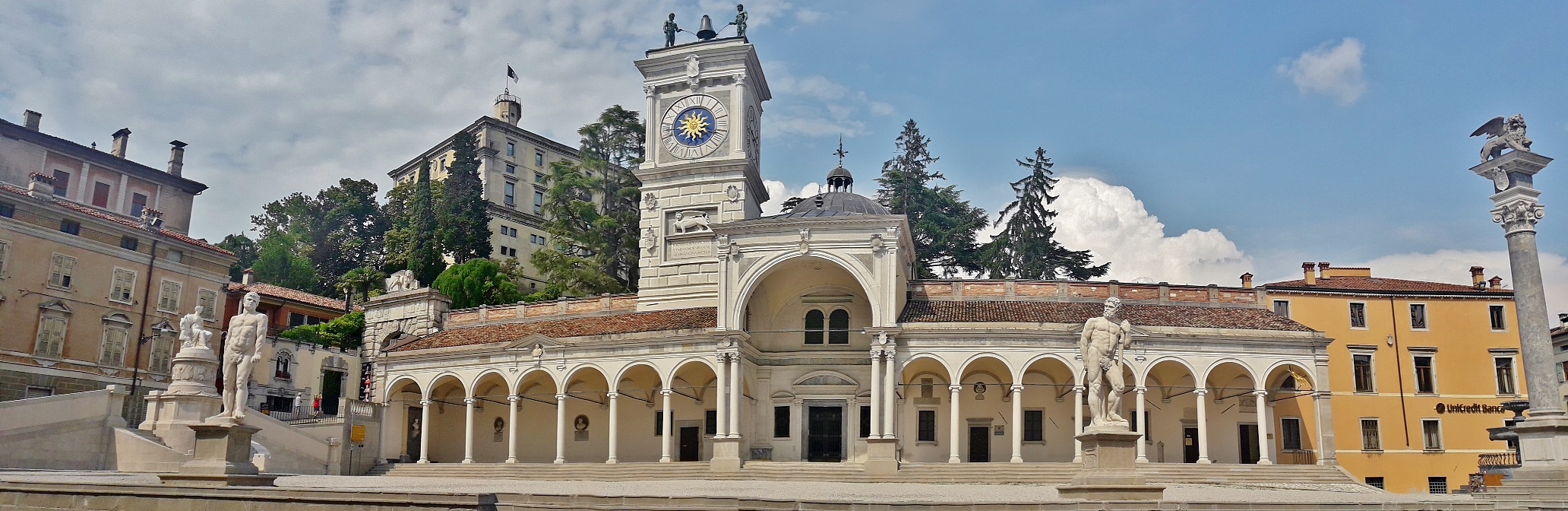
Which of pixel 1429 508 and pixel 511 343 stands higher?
pixel 511 343

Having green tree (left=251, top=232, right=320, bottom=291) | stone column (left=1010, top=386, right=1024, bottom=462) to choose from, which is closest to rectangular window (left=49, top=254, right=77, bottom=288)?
green tree (left=251, top=232, right=320, bottom=291)

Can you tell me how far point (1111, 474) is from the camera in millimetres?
13062

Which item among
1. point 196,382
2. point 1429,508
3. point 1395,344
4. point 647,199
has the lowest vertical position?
point 1429,508

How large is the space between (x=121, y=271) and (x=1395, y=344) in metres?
43.6

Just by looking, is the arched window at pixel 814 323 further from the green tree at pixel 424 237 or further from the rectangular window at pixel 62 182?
the rectangular window at pixel 62 182

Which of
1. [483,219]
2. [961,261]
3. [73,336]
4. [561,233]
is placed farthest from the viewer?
[483,219]

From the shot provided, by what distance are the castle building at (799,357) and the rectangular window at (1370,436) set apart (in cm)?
171

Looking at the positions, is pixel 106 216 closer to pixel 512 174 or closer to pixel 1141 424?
pixel 512 174

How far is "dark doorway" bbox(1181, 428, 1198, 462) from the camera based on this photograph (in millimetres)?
33281

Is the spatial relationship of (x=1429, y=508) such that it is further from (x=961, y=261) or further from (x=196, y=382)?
(x=961, y=261)

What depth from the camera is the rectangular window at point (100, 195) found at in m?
47.4

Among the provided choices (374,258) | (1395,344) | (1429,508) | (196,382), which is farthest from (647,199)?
(374,258)

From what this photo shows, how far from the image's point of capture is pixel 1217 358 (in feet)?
101

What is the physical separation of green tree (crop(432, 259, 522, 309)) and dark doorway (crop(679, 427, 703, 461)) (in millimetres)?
16833
